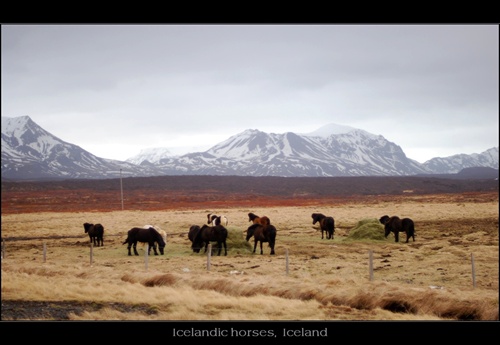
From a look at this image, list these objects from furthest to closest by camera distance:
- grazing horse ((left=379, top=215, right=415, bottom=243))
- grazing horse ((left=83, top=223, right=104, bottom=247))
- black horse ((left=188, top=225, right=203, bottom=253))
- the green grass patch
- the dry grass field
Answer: the green grass patch, grazing horse ((left=379, top=215, right=415, bottom=243)), grazing horse ((left=83, top=223, right=104, bottom=247)), black horse ((left=188, top=225, right=203, bottom=253)), the dry grass field

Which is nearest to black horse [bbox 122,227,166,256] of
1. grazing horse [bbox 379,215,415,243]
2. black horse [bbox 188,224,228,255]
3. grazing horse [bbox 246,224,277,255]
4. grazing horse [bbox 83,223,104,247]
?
black horse [bbox 188,224,228,255]

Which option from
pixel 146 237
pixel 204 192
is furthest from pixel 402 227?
pixel 204 192

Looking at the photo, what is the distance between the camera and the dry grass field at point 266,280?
1107 cm

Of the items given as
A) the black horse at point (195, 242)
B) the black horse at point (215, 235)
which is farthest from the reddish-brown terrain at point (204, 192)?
the black horse at point (215, 235)

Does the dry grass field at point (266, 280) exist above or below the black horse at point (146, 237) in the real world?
below

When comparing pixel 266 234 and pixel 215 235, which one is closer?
pixel 215 235

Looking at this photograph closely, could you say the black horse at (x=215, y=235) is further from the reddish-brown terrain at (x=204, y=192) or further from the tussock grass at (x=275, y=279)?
the reddish-brown terrain at (x=204, y=192)

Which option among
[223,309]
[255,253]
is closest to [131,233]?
[255,253]

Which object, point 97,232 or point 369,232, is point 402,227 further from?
point 97,232

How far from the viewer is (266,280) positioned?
1476cm

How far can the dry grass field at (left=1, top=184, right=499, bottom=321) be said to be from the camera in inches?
436

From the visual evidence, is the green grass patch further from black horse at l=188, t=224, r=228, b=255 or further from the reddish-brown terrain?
the reddish-brown terrain

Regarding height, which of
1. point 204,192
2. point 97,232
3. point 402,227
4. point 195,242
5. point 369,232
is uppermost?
point 204,192

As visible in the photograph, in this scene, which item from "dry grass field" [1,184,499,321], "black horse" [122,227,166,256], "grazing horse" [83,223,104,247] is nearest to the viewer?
"dry grass field" [1,184,499,321]
